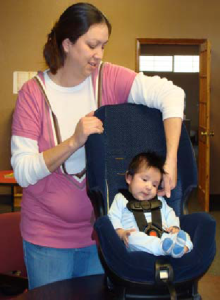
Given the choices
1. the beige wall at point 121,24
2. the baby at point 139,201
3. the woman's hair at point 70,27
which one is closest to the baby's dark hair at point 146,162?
the baby at point 139,201

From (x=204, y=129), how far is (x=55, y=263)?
4847 millimetres

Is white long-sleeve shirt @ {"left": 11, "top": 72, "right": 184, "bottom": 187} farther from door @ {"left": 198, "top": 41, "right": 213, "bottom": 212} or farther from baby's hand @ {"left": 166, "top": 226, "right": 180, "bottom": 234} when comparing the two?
door @ {"left": 198, "top": 41, "right": 213, "bottom": 212}

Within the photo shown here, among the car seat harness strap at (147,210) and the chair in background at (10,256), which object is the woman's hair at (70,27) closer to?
the car seat harness strap at (147,210)

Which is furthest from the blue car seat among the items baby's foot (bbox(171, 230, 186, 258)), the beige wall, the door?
the beige wall

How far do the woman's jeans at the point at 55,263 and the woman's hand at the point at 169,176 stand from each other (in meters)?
0.35

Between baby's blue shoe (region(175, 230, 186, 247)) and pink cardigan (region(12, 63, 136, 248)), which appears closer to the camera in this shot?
baby's blue shoe (region(175, 230, 186, 247))

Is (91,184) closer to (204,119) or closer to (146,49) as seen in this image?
(204,119)

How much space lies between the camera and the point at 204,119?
638 cm

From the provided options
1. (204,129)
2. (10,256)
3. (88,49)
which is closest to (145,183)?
(88,49)

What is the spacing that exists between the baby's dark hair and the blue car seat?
0.04m

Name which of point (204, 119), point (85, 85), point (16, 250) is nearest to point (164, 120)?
point (85, 85)

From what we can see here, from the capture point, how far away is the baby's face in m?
1.70

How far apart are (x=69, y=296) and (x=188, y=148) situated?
25.6 inches

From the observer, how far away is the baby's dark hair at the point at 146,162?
5.59 ft
